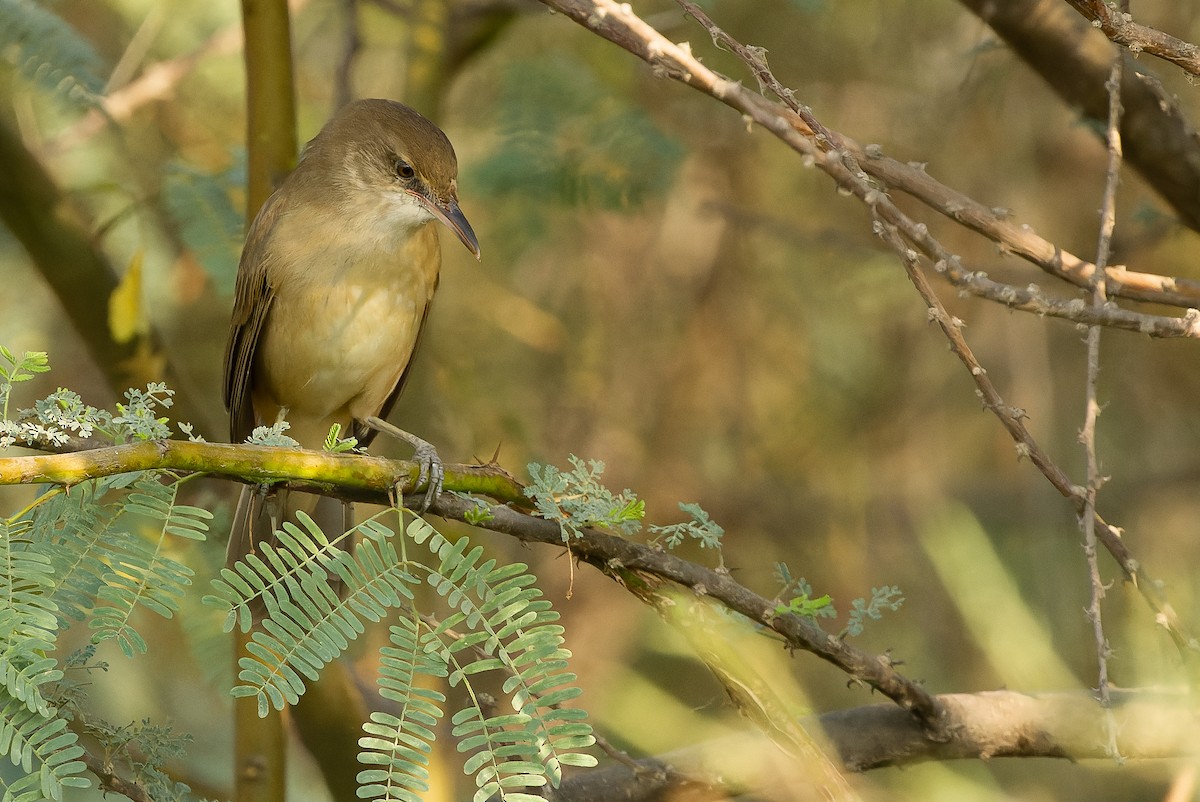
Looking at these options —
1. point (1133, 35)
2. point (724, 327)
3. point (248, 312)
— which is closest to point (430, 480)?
point (1133, 35)

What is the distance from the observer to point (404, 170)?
4.16m

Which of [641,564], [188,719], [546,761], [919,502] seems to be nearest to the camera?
[546,761]

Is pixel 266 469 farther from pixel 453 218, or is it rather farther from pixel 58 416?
pixel 453 218

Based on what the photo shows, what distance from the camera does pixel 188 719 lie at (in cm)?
526

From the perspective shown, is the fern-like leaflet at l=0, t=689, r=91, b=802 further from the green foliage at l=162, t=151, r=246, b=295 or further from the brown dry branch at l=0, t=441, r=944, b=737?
the green foliage at l=162, t=151, r=246, b=295

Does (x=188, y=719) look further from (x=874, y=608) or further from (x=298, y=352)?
(x=874, y=608)

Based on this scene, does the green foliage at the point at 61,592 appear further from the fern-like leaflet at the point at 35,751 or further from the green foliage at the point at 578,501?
the green foliage at the point at 578,501

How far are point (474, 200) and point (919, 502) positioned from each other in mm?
2638

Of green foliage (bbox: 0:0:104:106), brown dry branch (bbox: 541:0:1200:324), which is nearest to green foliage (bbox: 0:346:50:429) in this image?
brown dry branch (bbox: 541:0:1200:324)

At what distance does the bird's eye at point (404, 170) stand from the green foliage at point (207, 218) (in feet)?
2.21

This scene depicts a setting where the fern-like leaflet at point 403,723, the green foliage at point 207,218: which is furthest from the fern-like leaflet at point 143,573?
the green foliage at point 207,218

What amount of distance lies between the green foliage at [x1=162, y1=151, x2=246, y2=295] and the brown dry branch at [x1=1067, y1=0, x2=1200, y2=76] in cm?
311

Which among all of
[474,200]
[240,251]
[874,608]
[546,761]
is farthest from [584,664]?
[546,761]

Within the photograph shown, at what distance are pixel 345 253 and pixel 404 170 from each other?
13.6 inches
